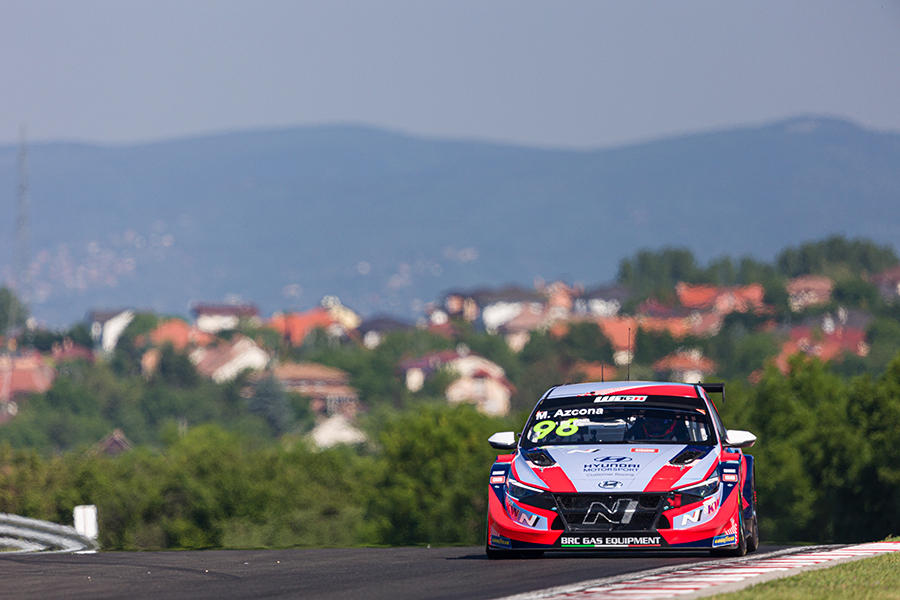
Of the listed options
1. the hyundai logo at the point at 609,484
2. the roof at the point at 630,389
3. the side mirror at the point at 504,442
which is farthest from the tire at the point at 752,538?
the side mirror at the point at 504,442

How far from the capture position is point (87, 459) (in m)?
87.1

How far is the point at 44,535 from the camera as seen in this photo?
17.9 m

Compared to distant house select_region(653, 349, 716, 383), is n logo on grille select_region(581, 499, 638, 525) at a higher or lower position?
lower

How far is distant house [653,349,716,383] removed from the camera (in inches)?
6158

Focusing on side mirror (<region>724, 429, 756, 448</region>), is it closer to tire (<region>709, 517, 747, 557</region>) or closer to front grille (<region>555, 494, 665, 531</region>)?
tire (<region>709, 517, 747, 557</region>)

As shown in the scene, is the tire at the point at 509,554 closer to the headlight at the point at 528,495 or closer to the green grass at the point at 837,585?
the headlight at the point at 528,495

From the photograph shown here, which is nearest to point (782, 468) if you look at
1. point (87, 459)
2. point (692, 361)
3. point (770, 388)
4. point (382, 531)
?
point (770, 388)

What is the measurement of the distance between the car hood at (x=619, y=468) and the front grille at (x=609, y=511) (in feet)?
0.23

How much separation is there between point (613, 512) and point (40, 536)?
8715mm

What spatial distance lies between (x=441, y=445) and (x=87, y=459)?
801 inches

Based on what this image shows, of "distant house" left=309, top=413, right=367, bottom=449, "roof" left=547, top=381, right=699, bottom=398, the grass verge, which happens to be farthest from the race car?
"distant house" left=309, top=413, right=367, bottom=449

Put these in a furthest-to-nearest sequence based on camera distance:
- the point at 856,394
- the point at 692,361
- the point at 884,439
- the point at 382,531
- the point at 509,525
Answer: the point at 692,361 < the point at 382,531 < the point at 856,394 < the point at 884,439 < the point at 509,525

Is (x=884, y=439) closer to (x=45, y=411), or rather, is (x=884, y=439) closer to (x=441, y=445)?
(x=441, y=445)

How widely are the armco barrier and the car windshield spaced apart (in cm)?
650
